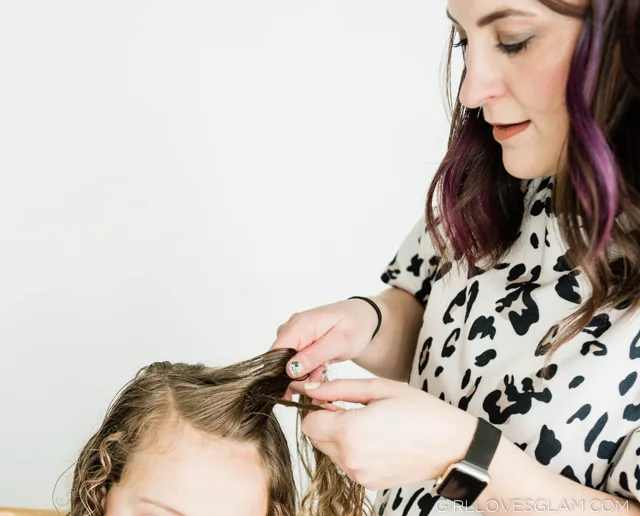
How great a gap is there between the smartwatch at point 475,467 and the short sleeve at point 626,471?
6.4 inches

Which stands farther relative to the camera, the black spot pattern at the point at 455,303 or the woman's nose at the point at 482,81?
the black spot pattern at the point at 455,303

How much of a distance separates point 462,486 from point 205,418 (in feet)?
1.32

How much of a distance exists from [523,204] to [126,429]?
0.69m

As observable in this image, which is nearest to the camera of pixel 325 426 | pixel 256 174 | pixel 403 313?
pixel 325 426

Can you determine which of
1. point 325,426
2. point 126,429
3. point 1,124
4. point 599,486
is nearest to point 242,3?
point 1,124

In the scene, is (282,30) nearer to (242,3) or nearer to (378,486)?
(242,3)

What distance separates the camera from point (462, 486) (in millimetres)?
841

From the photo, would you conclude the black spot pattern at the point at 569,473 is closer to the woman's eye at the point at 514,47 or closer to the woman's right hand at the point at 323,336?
the woman's right hand at the point at 323,336

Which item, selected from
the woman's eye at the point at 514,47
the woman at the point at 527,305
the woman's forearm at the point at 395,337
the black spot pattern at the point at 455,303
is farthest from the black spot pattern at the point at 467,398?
the woman's eye at the point at 514,47

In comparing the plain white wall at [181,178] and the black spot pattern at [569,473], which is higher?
the plain white wall at [181,178]

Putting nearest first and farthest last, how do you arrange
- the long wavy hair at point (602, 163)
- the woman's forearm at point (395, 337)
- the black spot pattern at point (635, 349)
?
the long wavy hair at point (602, 163) < the black spot pattern at point (635, 349) < the woman's forearm at point (395, 337)

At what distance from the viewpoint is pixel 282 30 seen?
1732 mm

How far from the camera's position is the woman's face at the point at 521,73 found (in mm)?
821

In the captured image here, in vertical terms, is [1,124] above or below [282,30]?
below
